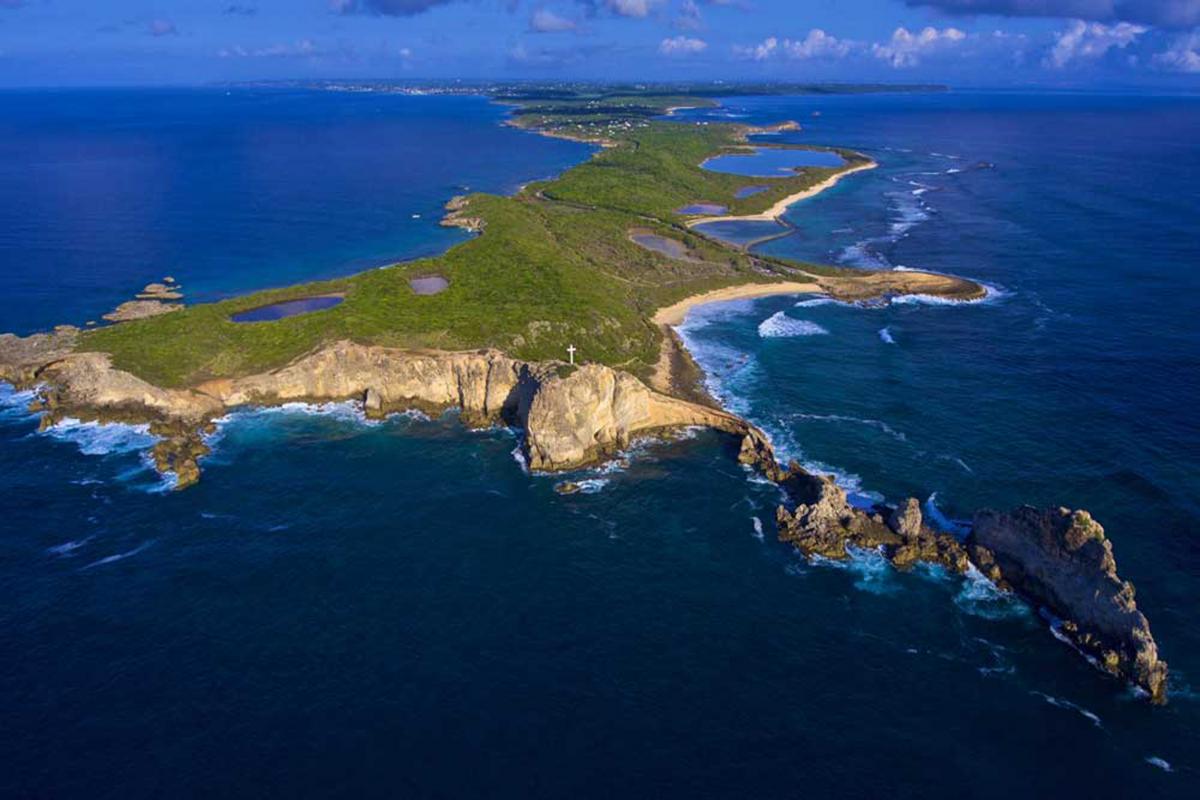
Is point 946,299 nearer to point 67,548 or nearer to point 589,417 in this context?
point 589,417

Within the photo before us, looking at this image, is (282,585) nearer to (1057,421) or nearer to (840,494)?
(840,494)

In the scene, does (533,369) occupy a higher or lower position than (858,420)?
higher

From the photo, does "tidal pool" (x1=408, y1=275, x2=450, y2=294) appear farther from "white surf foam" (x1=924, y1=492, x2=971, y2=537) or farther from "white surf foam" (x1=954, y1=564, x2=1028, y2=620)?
"white surf foam" (x1=954, y1=564, x2=1028, y2=620)

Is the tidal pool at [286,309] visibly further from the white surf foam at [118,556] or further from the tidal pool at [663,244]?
the tidal pool at [663,244]

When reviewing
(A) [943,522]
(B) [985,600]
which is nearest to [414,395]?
(A) [943,522]

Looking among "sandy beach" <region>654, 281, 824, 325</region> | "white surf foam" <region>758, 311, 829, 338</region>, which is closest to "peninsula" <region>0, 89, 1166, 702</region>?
"sandy beach" <region>654, 281, 824, 325</region>
